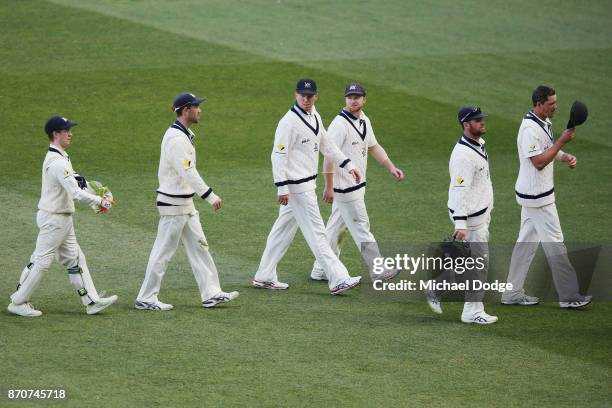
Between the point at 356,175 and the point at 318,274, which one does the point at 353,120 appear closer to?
the point at 356,175

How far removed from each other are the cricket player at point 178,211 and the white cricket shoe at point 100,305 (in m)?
0.38

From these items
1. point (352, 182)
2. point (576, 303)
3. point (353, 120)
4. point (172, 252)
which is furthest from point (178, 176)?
point (576, 303)

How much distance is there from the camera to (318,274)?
13.3 m

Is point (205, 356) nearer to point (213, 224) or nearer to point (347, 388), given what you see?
point (347, 388)

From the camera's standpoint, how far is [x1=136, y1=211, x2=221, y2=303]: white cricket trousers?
38.4ft

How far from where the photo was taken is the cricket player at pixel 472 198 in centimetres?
1127

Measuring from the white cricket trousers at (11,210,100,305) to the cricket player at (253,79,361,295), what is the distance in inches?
88.2

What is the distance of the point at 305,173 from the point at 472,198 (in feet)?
7.07

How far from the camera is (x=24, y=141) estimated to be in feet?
64.3

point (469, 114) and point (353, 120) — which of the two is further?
point (353, 120)

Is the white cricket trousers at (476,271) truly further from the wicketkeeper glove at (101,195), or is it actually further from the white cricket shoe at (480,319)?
the wicketkeeper glove at (101,195)

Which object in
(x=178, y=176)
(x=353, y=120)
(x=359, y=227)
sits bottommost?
(x=359, y=227)

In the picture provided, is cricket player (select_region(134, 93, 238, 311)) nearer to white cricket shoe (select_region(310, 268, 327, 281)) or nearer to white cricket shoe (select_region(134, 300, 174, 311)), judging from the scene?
white cricket shoe (select_region(134, 300, 174, 311))

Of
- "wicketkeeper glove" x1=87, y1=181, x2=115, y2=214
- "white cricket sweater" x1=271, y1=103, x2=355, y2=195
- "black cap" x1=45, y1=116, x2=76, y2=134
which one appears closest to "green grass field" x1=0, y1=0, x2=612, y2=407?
"wicketkeeper glove" x1=87, y1=181, x2=115, y2=214
